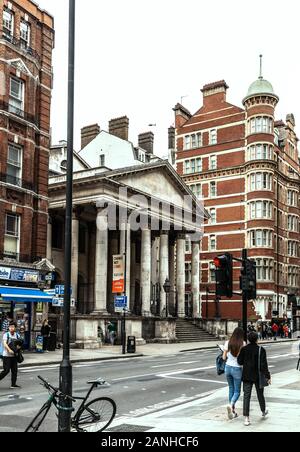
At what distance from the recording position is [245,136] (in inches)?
2424

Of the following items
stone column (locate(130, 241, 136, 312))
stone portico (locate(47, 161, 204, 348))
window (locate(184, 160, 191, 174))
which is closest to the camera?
stone portico (locate(47, 161, 204, 348))

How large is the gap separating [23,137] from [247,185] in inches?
1341

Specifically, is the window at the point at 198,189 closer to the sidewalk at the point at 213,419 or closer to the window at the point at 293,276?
the window at the point at 293,276

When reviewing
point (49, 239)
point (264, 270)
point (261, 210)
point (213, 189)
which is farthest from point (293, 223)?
point (49, 239)

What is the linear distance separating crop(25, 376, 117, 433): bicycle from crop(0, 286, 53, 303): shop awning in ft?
63.4

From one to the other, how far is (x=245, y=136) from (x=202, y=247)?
13.2 metres

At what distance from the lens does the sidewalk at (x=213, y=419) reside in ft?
31.8

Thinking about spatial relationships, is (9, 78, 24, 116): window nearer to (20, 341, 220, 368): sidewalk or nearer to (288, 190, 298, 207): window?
(20, 341, 220, 368): sidewalk

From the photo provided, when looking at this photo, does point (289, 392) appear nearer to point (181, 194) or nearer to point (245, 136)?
point (181, 194)

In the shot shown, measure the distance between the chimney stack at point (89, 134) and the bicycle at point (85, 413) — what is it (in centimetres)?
5527

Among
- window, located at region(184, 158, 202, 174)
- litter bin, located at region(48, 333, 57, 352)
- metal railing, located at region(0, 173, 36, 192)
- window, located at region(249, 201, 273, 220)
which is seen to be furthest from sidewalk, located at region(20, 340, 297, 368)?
window, located at region(184, 158, 202, 174)

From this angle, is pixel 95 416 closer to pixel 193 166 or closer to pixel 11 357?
pixel 11 357

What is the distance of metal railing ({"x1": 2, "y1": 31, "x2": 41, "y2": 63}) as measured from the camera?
3097 centimetres
